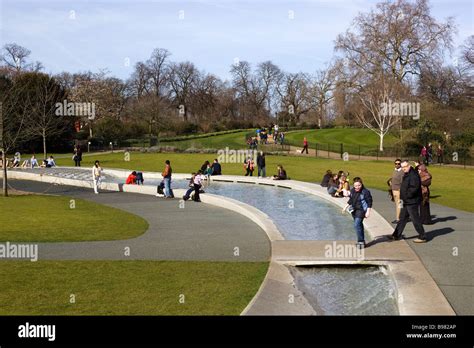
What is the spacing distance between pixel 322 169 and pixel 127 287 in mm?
27846

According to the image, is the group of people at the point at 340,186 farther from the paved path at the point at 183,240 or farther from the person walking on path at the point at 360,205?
the person walking on path at the point at 360,205

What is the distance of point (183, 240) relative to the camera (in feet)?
46.5

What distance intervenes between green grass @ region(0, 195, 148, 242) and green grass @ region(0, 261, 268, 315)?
3.19 m

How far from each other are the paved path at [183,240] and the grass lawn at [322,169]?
8.95 meters

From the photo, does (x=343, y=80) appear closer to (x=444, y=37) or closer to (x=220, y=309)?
(x=444, y=37)

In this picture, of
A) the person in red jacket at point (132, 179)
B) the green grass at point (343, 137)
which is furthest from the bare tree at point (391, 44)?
the person in red jacket at point (132, 179)

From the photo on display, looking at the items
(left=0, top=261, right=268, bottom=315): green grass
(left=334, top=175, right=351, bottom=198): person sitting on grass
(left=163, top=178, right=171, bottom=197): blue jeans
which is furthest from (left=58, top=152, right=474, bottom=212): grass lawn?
(left=0, top=261, right=268, bottom=315): green grass

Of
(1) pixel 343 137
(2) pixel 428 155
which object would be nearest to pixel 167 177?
(2) pixel 428 155

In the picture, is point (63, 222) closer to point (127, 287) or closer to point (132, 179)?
point (127, 287)

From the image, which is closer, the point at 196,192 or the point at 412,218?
the point at 412,218

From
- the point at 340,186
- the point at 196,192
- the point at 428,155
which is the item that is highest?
the point at 428,155
